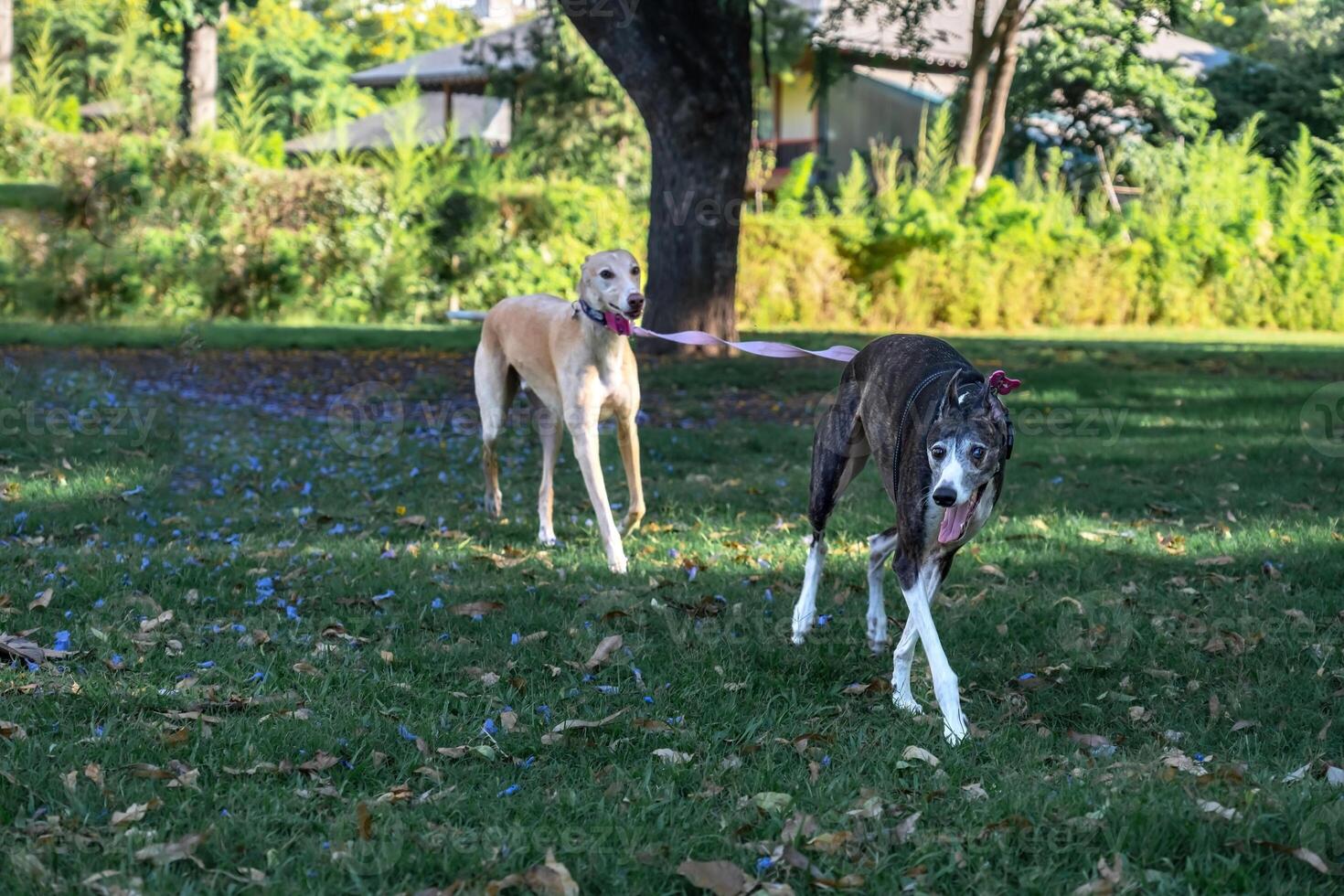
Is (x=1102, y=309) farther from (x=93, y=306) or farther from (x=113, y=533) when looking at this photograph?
(x=113, y=533)

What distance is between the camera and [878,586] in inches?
219

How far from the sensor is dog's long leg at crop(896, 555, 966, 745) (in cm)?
446

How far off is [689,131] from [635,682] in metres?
10.4

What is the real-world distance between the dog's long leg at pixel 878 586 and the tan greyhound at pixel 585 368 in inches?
59.8

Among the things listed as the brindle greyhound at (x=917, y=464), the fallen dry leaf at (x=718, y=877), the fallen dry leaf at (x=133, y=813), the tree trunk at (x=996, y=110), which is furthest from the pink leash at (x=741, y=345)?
the tree trunk at (x=996, y=110)

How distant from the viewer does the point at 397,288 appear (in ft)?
72.8

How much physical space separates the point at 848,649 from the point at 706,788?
1666 millimetres

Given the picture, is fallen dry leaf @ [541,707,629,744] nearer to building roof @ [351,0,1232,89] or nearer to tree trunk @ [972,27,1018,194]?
tree trunk @ [972,27,1018,194]

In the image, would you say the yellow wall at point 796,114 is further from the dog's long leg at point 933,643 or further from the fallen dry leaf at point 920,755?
the fallen dry leaf at point 920,755

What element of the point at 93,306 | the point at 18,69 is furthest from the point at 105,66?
the point at 93,306

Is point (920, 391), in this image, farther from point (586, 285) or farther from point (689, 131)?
point (689, 131)

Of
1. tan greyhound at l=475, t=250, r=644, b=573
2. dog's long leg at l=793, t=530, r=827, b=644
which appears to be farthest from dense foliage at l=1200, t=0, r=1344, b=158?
dog's long leg at l=793, t=530, r=827, b=644

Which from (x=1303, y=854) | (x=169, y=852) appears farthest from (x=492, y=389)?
(x=1303, y=854)

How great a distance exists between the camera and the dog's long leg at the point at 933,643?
14.6ft
